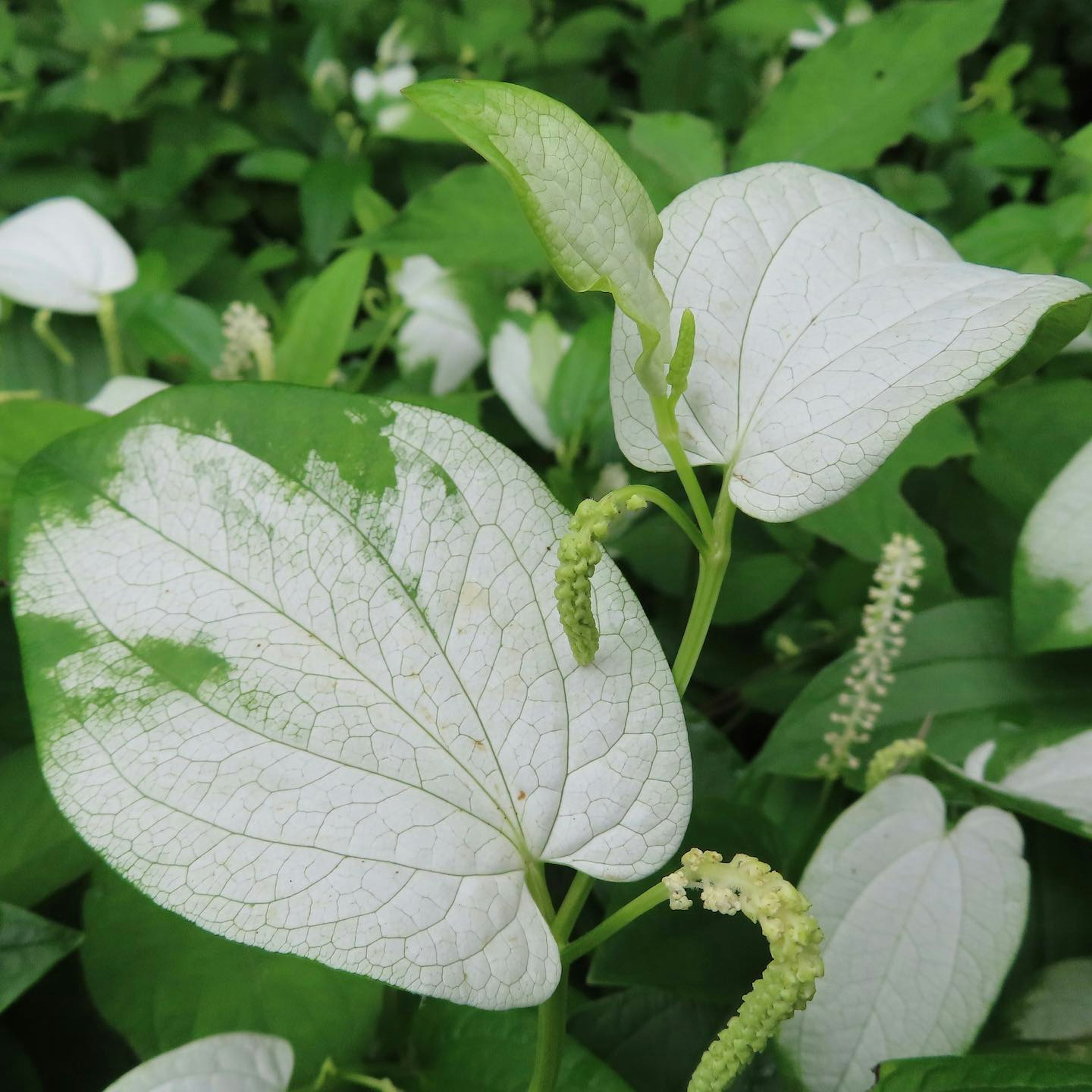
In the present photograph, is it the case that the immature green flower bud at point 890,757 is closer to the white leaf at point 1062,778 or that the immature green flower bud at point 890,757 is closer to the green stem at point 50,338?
the white leaf at point 1062,778

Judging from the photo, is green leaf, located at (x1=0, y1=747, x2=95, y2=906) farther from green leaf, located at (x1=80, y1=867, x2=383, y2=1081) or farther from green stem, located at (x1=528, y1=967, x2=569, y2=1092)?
green stem, located at (x1=528, y1=967, x2=569, y2=1092)

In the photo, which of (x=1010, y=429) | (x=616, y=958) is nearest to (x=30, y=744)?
(x=616, y=958)

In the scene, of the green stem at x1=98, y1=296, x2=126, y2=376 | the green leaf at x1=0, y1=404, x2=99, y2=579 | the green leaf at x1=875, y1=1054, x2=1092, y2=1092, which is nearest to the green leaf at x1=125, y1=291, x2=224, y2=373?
the green stem at x1=98, y1=296, x2=126, y2=376

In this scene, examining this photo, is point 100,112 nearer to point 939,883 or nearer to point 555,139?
point 555,139

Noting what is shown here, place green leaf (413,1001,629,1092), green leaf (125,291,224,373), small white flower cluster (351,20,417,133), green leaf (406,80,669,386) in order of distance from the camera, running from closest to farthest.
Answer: green leaf (406,80,669,386)
green leaf (413,1001,629,1092)
green leaf (125,291,224,373)
small white flower cluster (351,20,417,133)

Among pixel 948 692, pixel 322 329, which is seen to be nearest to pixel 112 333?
pixel 322 329

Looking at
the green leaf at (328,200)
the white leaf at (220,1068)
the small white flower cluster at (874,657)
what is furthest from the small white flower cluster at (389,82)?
the white leaf at (220,1068)

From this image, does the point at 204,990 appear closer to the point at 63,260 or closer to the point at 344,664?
the point at 344,664
